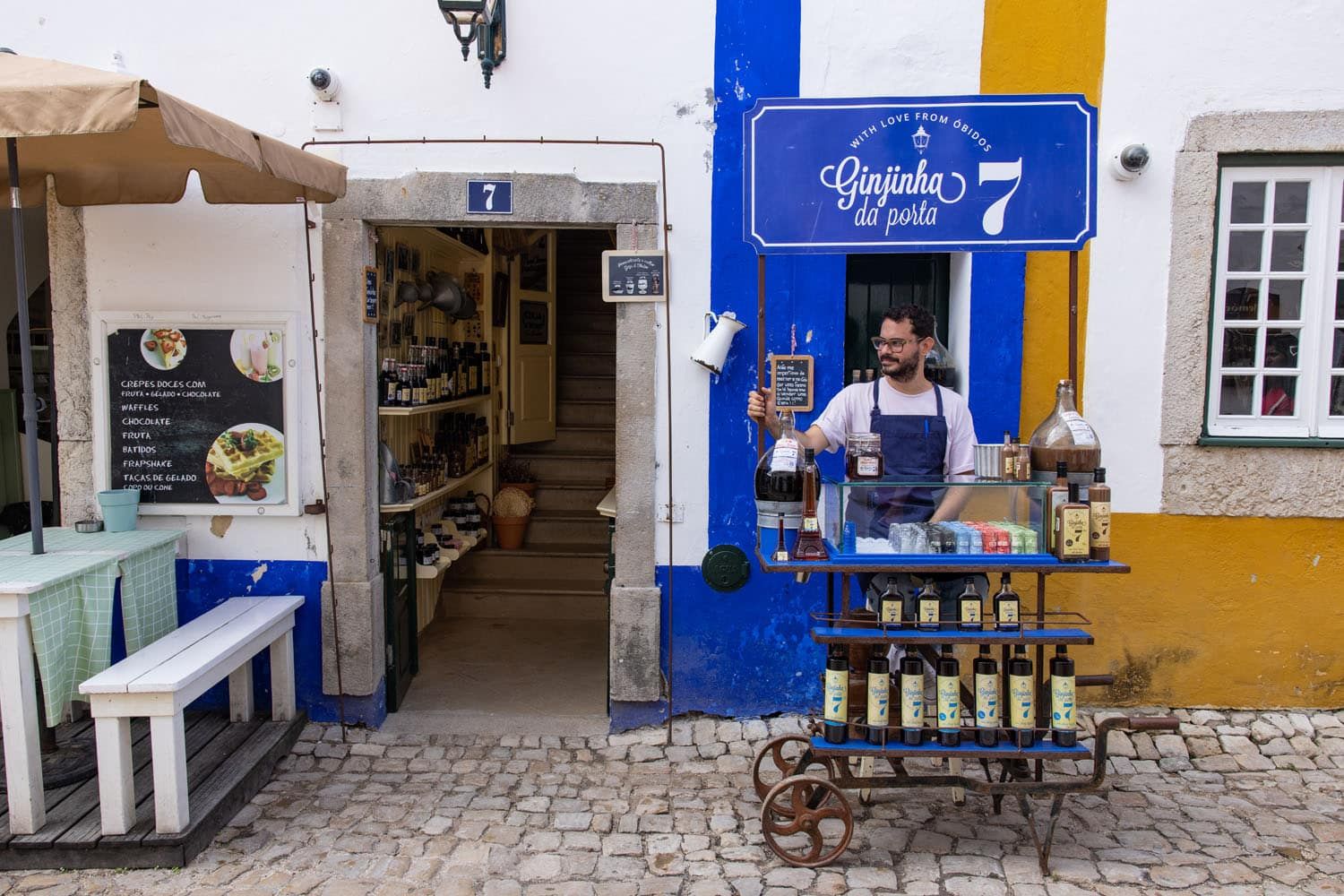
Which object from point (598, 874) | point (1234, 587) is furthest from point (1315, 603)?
point (598, 874)

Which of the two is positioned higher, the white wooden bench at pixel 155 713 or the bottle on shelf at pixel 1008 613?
A: the bottle on shelf at pixel 1008 613

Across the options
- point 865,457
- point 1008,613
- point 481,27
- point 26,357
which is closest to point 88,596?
point 26,357

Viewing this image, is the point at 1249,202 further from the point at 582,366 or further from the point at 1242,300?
the point at 582,366

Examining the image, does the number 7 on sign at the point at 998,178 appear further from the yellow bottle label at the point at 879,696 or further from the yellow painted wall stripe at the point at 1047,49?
the yellow bottle label at the point at 879,696

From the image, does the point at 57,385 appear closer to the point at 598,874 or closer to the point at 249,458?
the point at 249,458

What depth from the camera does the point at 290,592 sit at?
4.98 meters

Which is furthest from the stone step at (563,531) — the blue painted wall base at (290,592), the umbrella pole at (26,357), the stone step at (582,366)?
the umbrella pole at (26,357)

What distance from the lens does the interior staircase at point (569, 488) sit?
694cm

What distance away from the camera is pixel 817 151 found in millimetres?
3928

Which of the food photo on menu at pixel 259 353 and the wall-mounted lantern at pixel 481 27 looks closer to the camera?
the wall-mounted lantern at pixel 481 27

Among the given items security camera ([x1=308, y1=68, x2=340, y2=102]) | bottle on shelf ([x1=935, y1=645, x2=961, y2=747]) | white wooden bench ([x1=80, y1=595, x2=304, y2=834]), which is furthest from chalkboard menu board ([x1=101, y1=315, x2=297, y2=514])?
bottle on shelf ([x1=935, y1=645, x2=961, y2=747])

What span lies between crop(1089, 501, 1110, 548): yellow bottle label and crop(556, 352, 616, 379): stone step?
5917 mm

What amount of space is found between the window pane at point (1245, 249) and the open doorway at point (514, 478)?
353 centimetres

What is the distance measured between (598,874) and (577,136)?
11.1 feet
